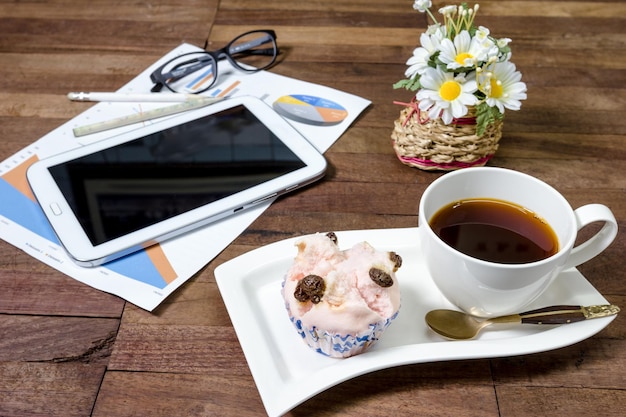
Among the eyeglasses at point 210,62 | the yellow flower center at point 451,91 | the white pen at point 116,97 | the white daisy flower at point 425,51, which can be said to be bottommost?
the white pen at point 116,97

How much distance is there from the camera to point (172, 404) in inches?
21.7

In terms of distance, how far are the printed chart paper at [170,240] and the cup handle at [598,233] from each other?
0.37m

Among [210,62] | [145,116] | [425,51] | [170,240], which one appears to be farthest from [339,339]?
[210,62]

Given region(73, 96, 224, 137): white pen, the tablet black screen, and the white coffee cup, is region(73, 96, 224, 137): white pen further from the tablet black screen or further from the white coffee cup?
the white coffee cup

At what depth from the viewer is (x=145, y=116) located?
90 centimetres

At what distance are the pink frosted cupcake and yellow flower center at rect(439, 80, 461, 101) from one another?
0.25 meters

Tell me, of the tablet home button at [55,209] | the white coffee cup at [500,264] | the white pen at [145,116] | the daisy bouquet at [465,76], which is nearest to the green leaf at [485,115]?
the daisy bouquet at [465,76]

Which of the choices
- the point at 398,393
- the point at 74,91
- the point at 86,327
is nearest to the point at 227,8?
the point at 74,91

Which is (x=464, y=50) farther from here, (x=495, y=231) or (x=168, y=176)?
(x=168, y=176)

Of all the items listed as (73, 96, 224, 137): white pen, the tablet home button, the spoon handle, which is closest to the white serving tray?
the spoon handle

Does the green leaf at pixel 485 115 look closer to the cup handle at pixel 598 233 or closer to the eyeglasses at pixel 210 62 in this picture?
the cup handle at pixel 598 233

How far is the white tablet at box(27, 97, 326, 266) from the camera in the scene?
0.70m

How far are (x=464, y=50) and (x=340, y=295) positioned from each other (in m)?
0.36

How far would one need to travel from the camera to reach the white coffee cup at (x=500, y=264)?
20.9 inches
